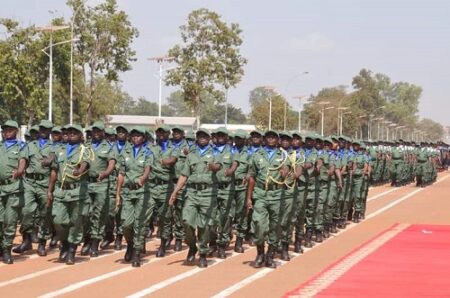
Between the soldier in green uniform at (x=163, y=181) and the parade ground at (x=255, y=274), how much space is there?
0.36 metres

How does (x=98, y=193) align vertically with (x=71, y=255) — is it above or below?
above

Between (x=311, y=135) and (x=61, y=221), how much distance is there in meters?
4.97

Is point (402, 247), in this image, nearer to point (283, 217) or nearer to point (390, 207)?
point (283, 217)

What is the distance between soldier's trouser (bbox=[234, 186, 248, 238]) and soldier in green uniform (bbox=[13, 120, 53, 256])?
2857 millimetres

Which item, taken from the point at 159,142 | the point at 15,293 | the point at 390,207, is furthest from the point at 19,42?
the point at 15,293

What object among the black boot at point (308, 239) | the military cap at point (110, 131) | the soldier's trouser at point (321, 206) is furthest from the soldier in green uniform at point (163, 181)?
the soldier's trouser at point (321, 206)

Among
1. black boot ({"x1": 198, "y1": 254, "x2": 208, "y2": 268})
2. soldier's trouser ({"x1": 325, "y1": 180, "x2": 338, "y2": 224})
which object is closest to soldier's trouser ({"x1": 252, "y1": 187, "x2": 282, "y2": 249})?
black boot ({"x1": 198, "y1": 254, "x2": 208, "y2": 268})

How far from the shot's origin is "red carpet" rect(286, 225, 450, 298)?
32.7 feet

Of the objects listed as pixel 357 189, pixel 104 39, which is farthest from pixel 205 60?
pixel 357 189

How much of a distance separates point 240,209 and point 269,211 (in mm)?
2079

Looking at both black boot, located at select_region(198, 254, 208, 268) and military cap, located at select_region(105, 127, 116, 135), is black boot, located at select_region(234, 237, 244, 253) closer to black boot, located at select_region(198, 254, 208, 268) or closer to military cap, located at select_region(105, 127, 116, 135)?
black boot, located at select_region(198, 254, 208, 268)

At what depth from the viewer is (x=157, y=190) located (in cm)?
1301

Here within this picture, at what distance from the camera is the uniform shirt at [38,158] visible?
501 inches

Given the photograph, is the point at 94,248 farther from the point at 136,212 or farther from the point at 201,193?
the point at 201,193
